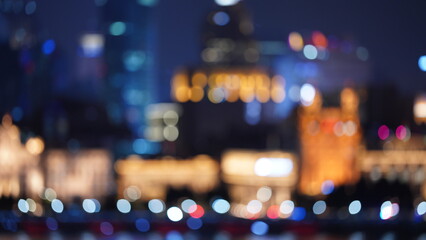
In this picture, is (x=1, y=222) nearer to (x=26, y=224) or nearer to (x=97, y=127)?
(x=26, y=224)

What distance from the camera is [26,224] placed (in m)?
5.18

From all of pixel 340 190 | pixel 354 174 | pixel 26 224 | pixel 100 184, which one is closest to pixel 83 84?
pixel 100 184

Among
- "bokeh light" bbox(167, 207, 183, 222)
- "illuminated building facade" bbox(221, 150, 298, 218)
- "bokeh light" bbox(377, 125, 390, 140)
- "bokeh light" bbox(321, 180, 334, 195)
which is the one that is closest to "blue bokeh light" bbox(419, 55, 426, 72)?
"bokeh light" bbox(167, 207, 183, 222)

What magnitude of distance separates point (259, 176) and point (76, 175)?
5035mm

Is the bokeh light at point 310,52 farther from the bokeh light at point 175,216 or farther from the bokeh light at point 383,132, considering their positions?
the bokeh light at point 175,216

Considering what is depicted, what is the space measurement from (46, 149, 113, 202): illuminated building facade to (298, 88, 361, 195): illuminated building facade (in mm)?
4710

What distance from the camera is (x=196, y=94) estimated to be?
2475 cm

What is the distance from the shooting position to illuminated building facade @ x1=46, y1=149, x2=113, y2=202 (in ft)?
54.9

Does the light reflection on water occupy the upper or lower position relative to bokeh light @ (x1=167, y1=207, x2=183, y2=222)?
lower

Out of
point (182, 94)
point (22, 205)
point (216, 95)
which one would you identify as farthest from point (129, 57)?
point (22, 205)

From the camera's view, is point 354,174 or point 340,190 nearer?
point 340,190

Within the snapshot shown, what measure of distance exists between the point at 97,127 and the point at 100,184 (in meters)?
3.74

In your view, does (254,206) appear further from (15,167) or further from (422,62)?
(422,62)

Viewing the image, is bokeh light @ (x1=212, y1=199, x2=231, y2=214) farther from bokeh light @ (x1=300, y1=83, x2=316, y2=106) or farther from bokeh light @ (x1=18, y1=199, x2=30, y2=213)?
bokeh light @ (x1=18, y1=199, x2=30, y2=213)
